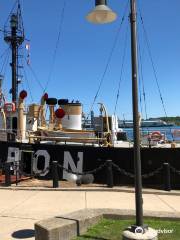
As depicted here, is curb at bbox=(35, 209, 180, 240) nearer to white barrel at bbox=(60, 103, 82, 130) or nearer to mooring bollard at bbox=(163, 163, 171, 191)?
mooring bollard at bbox=(163, 163, 171, 191)

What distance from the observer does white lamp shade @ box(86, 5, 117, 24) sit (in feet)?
22.1

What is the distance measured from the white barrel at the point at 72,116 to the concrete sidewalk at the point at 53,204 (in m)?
8.08

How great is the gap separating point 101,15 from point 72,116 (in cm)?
1376

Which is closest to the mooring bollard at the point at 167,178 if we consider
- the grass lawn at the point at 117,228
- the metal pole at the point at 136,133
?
the grass lawn at the point at 117,228

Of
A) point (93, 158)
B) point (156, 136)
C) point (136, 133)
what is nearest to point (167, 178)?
point (93, 158)

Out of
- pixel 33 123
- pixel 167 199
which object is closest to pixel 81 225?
pixel 167 199

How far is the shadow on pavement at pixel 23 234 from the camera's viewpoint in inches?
292

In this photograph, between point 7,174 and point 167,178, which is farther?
point 7,174

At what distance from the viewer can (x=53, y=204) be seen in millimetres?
10289

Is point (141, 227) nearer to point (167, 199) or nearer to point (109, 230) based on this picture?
point (109, 230)

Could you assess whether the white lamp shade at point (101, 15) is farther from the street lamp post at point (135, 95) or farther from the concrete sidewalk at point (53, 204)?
the concrete sidewalk at point (53, 204)

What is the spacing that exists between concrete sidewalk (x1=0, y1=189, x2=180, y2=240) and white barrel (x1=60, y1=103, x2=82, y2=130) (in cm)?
808

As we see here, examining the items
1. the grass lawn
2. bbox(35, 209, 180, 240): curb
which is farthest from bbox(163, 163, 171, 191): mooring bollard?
the grass lawn

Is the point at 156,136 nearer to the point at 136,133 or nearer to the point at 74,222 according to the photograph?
the point at 136,133
